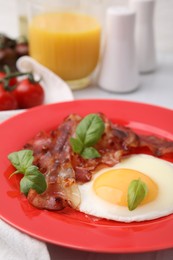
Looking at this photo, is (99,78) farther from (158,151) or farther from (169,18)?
(158,151)

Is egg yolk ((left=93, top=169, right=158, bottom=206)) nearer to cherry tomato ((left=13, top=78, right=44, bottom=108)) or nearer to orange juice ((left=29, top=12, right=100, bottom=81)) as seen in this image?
cherry tomato ((left=13, top=78, right=44, bottom=108))

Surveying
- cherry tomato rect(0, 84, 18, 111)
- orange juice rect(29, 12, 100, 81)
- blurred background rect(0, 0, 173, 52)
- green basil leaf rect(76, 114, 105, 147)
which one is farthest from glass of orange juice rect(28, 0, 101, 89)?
green basil leaf rect(76, 114, 105, 147)

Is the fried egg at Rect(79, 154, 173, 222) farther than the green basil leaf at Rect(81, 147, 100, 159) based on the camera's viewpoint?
No

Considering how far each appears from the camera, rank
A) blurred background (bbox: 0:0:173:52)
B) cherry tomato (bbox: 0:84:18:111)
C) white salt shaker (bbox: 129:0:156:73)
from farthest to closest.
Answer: blurred background (bbox: 0:0:173:52) < white salt shaker (bbox: 129:0:156:73) < cherry tomato (bbox: 0:84:18:111)

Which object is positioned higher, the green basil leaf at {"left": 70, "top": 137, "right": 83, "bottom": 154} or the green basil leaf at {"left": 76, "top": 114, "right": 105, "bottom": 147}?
the green basil leaf at {"left": 76, "top": 114, "right": 105, "bottom": 147}

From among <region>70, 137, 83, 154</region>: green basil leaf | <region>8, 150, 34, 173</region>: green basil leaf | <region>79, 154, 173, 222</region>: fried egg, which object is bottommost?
<region>79, 154, 173, 222</region>: fried egg

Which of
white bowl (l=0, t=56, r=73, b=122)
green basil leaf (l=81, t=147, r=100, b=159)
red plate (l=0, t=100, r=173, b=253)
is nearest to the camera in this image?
red plate (l=0, t=100, r=173, b=253)

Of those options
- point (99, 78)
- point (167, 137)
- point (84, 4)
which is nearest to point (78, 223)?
point (167, 137)
